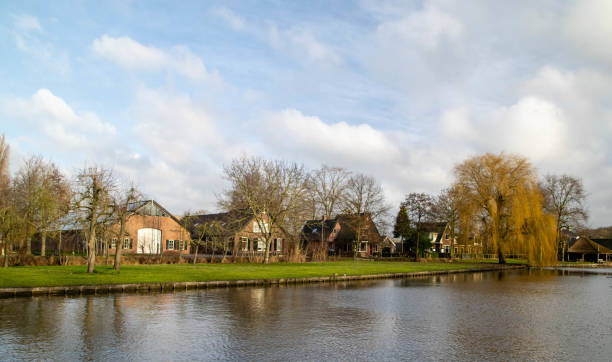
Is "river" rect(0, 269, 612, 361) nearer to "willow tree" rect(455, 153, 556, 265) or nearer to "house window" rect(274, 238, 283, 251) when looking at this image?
"willow tree" rect(455, 153, 556, 265)

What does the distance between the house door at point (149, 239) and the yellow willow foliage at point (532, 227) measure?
37.1 metres

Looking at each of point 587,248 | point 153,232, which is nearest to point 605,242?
point 587,248

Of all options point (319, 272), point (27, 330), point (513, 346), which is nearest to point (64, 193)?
point (319, 272)

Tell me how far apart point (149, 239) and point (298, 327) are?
1592 inches

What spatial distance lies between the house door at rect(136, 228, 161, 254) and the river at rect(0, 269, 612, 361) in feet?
100

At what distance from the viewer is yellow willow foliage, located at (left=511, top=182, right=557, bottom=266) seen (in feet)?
154

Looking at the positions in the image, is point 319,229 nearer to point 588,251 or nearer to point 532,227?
point 532,227

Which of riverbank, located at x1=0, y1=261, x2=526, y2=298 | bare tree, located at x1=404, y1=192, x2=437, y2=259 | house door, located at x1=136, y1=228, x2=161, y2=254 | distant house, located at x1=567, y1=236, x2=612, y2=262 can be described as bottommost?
distant house, located at x1=567, y1=236, x2=612, y2=262

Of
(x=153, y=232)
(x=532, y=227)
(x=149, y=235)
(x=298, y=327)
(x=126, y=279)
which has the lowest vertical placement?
(x=298, y=327)

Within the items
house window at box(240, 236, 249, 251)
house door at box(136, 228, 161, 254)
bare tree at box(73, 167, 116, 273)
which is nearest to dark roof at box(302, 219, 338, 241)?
house window at box(240, 236, 249, 251)

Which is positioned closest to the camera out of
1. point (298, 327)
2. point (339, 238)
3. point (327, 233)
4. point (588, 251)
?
point (298, 327)

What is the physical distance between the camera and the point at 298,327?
493 inches

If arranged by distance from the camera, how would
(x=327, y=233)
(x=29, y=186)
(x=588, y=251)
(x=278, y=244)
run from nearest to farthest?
(x=29, y=186) → (x=278, y=244) → (x=327, y=233) → (x=588, y=251)

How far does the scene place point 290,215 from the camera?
4281 centimetres
